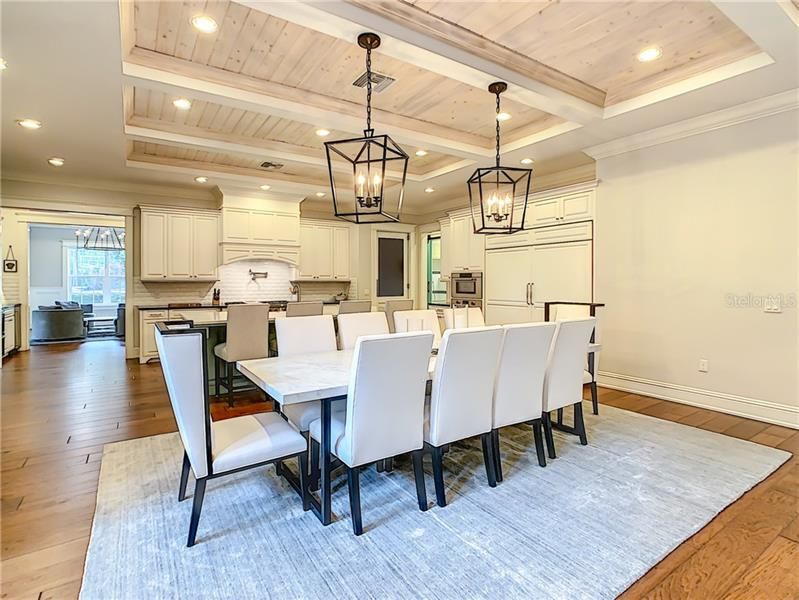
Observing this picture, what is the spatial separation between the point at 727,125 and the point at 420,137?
279 centimetres

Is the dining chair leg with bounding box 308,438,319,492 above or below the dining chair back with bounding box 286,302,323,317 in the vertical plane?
below

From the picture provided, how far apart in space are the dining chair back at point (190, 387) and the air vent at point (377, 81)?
2523mm

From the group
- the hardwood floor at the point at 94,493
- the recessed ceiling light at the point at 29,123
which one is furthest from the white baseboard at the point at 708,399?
the recessed ceiling light at the point at 29,123

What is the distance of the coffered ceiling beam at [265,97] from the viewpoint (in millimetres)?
3092

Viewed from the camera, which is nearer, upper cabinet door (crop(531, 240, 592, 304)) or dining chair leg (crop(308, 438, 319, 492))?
dining chair leg (crop(308, 438, 319, 492))

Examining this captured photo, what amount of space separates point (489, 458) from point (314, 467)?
1009 mm

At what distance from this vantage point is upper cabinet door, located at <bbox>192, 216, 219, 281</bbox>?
6676mm

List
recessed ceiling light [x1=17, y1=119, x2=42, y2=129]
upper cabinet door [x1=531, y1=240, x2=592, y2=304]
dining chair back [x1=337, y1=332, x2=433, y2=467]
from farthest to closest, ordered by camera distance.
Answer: upper cabinet door [x1=531, y1=240, x2=592, y2=304]
recessed ceiling light [x1=17, y1=119, x2=42, y2=129]
dining chair back [x1=337, y1=332, x2=433, y2=467]

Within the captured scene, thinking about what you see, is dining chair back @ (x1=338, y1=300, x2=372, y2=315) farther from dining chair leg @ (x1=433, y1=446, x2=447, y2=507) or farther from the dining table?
dining chair leg @ (x1=433, y1=446, x2=447, y2=507)

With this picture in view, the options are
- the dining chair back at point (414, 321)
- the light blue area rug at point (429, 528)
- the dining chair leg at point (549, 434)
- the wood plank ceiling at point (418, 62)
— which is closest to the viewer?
the light blue area rug at point (429, 528)

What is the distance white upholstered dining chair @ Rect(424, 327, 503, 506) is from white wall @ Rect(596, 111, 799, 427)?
9.25 feet

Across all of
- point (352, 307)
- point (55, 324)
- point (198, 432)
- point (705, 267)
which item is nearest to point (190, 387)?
point (198, 432)

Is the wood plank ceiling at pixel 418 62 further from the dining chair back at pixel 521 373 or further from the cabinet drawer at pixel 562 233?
the dining chair back at pixel 521 373

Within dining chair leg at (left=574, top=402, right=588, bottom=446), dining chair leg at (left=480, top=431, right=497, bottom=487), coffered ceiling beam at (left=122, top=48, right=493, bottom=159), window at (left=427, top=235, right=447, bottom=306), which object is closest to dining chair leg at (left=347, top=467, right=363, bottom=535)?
dining chair leg at (left=480, top=431, right=497, bottom=487)
